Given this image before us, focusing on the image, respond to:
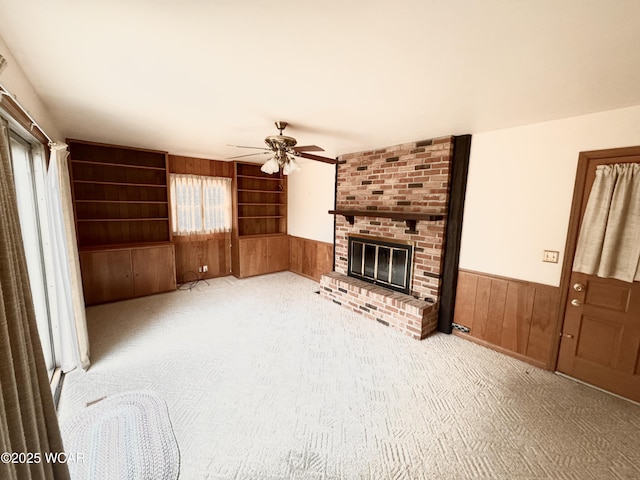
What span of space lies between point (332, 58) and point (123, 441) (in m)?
2.70

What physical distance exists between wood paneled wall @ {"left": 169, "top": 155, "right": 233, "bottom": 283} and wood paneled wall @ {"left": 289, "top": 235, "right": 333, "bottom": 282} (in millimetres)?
1357

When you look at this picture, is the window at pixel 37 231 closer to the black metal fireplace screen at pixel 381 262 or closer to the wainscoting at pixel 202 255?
the wainscoting at pixel 202 255

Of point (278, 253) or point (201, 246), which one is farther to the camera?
point (278, 253)

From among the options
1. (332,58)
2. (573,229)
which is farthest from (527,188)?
(332,58)

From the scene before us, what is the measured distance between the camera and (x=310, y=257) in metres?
5.34

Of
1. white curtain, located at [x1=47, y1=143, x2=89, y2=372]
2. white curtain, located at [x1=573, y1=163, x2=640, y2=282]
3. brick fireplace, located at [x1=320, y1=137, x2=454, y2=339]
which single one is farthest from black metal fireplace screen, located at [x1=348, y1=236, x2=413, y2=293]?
white curtain, located at [x1=47, y1=143, x2=89, y2=372]

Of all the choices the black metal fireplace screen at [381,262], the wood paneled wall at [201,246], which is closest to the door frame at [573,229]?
the black metal fireplace screen at [381,262]

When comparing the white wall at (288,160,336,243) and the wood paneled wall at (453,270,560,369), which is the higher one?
the white wall at (288,160,336,243)

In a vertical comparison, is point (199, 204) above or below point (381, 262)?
above

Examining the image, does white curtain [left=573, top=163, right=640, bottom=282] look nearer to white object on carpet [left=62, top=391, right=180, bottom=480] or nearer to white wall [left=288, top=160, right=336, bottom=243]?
white wall [left=288, top=160, right=336, bottom=243]

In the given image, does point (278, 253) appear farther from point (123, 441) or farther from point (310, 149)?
point (123, 441)

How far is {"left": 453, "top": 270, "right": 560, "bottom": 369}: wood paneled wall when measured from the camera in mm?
2561

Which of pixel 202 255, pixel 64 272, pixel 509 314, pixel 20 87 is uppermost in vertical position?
pixel 20 87

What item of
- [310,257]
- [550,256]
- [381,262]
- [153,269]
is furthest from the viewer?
[310,257]
